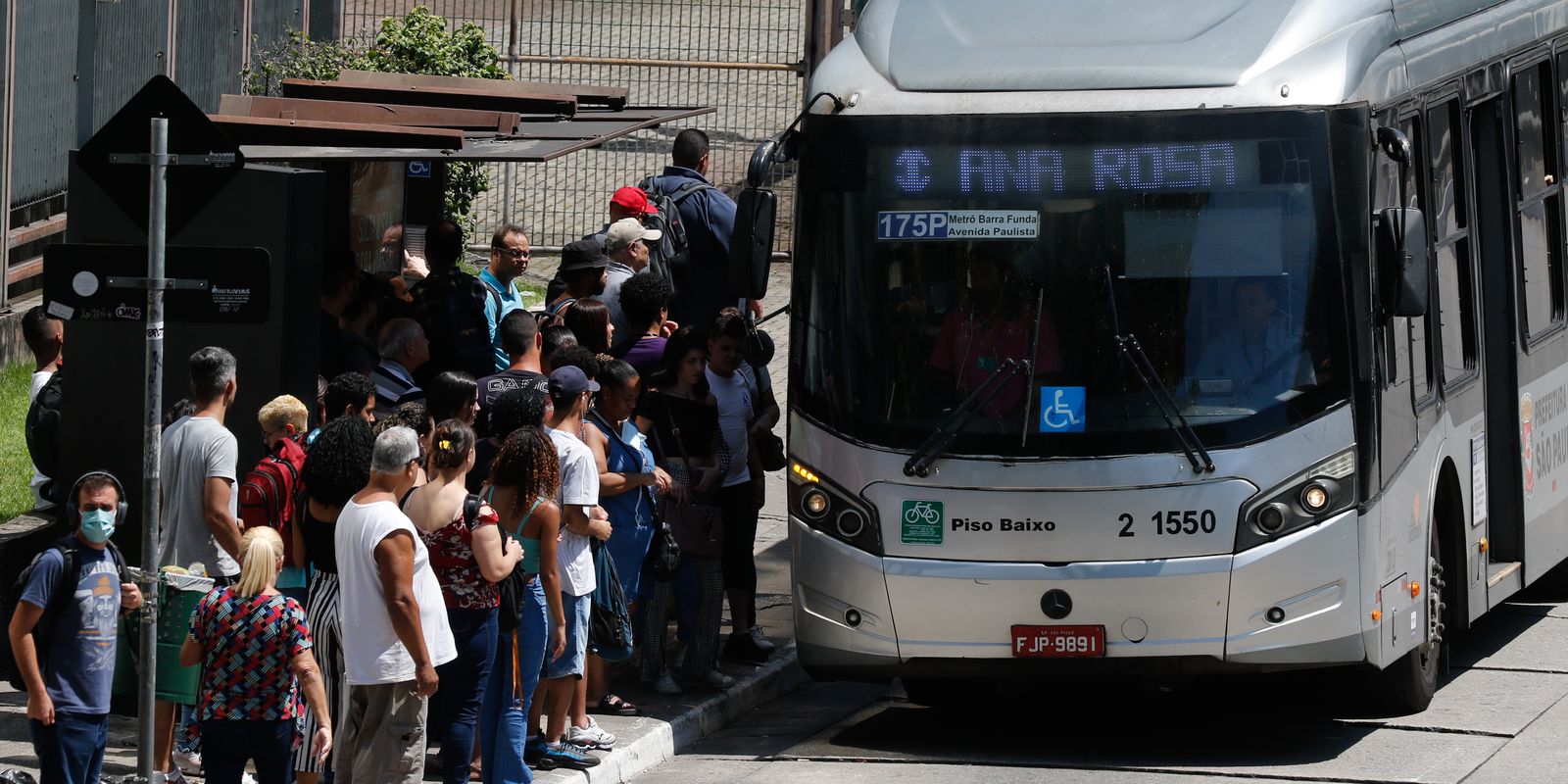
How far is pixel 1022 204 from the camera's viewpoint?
29.7 ft

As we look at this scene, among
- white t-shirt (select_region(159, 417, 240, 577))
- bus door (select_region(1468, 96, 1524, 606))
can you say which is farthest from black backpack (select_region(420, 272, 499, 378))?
bus door (select_region(1468, 96, 1524, 606))

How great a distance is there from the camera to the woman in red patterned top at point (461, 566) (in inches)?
302

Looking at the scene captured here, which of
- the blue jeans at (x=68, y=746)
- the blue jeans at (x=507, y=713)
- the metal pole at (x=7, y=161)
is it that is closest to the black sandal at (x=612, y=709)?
the blue jeans at (x=507, y=713)

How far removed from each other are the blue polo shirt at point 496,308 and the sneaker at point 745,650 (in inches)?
→ 72.2

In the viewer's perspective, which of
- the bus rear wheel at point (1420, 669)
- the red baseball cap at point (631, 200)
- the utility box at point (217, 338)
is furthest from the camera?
the red baseball cap at point (631, 200)

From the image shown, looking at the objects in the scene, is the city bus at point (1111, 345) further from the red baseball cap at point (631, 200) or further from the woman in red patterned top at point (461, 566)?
the red baseball cap at point (631, 200)

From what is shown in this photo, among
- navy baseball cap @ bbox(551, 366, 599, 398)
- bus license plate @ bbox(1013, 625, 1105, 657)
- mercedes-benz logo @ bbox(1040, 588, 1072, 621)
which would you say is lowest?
bus license plate @ bbox(1013, 625, 1105, 657)

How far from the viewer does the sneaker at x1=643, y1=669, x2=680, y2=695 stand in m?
10.1

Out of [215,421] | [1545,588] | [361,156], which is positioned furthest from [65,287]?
[1545,588]

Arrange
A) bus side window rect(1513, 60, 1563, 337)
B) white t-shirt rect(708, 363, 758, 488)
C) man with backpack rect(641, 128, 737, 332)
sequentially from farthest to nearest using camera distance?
1. man with backpack rect(641, 128, 737, 332)
2. bus side window rect(1513, 60, 1563, 337)
3. white t-shirt rect(708, 363, 758, 488)

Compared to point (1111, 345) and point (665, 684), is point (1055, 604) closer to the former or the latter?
point (1111, 345)

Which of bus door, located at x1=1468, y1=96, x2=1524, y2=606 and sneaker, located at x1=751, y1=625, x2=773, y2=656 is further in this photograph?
sneaker, located at x1=751, y1=625, x2=773, y2=656

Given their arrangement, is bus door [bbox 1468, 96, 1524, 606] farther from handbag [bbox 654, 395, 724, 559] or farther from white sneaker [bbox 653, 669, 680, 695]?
white sneaker [bbox 653, 669, 680, 695]

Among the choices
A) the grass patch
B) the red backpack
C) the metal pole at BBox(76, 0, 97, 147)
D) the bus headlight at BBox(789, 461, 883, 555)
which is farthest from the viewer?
the metal pole at BBox(76, 0, 97, 147)
